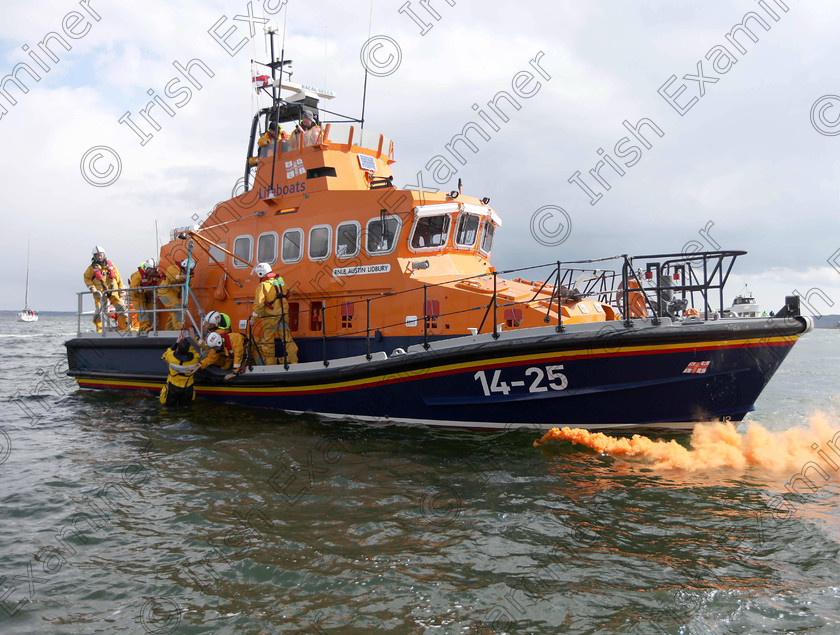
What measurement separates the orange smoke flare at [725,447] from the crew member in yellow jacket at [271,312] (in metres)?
3.51

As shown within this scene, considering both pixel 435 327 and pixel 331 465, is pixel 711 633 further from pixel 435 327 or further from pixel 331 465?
pixel 435 327

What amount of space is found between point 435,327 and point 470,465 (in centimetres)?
183

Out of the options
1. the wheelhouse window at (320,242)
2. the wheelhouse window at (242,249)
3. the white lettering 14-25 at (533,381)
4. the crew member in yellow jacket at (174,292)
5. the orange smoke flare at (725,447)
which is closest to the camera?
the orange smoke flare at (725,447)

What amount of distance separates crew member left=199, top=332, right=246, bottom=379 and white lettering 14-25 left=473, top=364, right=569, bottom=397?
3478mm

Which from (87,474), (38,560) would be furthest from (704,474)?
(87,474)

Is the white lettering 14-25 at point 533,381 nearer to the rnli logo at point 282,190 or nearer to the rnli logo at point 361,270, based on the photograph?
the rnli logo at point 361,270

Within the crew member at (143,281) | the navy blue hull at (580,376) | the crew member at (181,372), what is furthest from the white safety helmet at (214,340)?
the crew member at (143,281)

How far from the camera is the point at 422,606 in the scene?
3061 millimetres

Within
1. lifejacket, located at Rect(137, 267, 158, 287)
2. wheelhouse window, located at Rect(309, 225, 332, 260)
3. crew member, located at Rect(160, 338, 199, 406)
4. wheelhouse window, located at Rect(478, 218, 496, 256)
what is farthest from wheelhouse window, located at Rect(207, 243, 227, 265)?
wheelhouse window, located at Rect(478, 218, 496, 256)

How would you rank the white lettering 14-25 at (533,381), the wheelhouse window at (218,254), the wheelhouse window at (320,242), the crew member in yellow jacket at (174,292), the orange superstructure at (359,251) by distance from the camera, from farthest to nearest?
the crew member in yellow jacket at (174,292) < the wheelhouse window at (218,254) < the wheelhouse window at (320,242) < the orange superstructure at (359,251) < the white lettering 14-25 at (533,381)

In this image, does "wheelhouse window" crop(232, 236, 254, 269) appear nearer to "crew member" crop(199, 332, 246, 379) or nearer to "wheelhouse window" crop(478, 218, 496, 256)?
"crew member" crop(199, 332, 246, 379)

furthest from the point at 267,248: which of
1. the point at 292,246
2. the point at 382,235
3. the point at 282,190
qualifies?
the point at 382,235

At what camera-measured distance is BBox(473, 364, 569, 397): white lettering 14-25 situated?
18.5 feet

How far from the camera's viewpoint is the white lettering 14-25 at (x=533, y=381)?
5633mm
